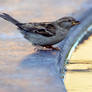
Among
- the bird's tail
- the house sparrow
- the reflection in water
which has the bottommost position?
the reflection in water

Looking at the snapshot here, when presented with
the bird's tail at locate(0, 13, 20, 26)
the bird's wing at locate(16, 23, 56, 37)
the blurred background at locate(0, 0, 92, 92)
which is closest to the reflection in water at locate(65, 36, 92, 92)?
the blurred background at locate(0, 0, 92, 92)

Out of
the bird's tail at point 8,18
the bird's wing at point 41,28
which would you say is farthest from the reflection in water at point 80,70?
the bird's tail at point 8,18

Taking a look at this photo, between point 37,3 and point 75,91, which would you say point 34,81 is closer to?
point 75,91

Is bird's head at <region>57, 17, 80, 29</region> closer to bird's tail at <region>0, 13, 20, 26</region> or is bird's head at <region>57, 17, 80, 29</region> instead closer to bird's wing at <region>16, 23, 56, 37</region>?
bird's wing at <region>16, 23, 56, 37</region>

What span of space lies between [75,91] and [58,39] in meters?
0.22

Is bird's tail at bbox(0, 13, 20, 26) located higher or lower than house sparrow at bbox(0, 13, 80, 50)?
higher

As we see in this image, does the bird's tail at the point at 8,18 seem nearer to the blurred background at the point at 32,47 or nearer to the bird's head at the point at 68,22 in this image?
the blurred background at the point at 32,47

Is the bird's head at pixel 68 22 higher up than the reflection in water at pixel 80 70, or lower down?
higher up

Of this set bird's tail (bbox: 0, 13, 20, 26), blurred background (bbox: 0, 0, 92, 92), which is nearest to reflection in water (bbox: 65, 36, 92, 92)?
blurred background (bbox: 0, 0, 92, 92)

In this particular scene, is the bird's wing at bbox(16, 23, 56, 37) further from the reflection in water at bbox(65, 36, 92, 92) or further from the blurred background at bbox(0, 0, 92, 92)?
the reflection in water at bbox(65, 36, 92, 92)

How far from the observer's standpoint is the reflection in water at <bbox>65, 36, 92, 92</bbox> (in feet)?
3.39

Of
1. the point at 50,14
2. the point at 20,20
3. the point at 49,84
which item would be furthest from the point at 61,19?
the point at 49,84

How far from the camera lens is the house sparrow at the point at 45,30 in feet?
3.37

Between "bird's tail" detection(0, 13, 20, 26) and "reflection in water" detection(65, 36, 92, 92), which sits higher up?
"bird's tail" detection(0, 13, 20, 26)
